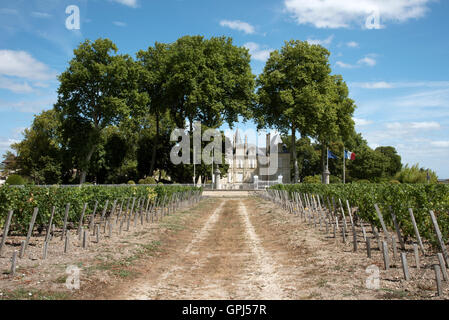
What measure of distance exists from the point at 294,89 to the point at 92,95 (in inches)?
1116

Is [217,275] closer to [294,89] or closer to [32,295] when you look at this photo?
[32,295]

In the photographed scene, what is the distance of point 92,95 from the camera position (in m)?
51.8

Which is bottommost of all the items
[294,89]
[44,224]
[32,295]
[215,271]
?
[215,271]

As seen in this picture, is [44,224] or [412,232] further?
[44,224]

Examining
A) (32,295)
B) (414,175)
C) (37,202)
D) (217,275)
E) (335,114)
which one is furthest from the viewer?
(335,114)

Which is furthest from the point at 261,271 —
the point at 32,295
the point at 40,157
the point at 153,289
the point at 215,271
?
the point at 40,157

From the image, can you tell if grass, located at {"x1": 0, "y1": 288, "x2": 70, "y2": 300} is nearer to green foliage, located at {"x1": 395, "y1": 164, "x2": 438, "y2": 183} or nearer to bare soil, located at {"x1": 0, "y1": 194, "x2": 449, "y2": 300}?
bare soil, located at {"x1": 0, "y1": 194, "x2": 449, "y2": 300}

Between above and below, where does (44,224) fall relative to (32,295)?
above

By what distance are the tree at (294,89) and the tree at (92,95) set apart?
1910 cm

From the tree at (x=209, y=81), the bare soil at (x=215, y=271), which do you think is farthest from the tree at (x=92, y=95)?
the bare soil at (x=215, y=271)

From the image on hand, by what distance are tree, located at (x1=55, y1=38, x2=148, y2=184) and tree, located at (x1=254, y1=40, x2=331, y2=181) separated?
Answer: 19101 millimetres

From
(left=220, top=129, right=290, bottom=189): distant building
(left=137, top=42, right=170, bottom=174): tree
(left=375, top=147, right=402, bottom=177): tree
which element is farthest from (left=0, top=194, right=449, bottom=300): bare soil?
(left=375, top=147, right=402, bottom=177): tree

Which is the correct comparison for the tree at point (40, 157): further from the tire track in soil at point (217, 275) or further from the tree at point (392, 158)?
the tree at point (392, 158)

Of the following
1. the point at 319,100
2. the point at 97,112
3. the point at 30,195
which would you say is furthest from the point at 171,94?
the point at 30,195
